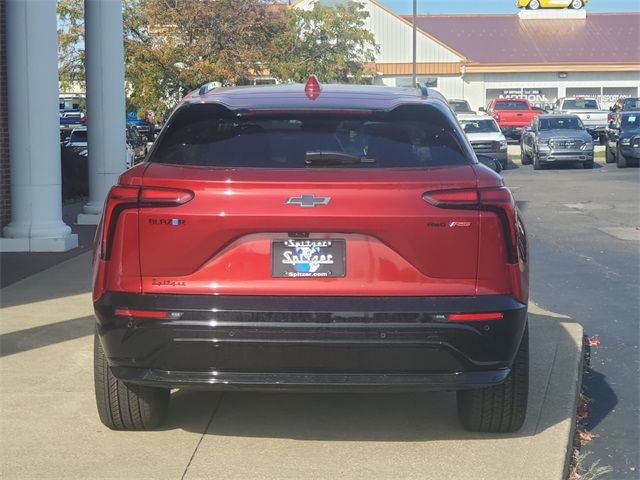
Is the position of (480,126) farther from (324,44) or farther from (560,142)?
(324,44)

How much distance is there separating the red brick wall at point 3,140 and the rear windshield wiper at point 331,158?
28.5 ft

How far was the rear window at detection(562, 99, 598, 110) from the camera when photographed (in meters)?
45.8

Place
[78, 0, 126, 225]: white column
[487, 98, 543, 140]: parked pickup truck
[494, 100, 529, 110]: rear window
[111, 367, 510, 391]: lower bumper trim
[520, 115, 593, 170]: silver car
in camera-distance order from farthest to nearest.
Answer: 1. [494, 100, 529, 110]: rear window
2. [487, 98, 543, 140]: parked pickup truck
3. [520, 115, 593, 170]: silver car
4. [78, 0, 126, 225]: white column
5. [111, 367, 510, 391]: lower bumper trim

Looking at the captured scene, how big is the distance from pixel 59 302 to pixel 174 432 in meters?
3.73

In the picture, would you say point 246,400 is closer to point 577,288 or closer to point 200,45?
point 577,288

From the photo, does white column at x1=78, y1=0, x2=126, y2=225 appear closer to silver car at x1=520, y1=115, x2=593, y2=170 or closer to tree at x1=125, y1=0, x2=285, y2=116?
tree at x1=125, y1=0, x2=285, y2=116

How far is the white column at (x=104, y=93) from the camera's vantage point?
14.4 metres

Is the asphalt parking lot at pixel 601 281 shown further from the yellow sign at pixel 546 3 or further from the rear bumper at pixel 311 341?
the yellow sign at pixel 546 3

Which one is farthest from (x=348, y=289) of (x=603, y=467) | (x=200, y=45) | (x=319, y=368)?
(x=200, y=45)

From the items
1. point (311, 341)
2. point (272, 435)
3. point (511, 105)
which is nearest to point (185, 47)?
point (511, 105)

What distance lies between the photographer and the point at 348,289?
4.60 m

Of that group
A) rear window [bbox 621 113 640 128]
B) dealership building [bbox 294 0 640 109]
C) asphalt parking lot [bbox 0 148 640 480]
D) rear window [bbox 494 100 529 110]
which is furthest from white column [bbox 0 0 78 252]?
dealership building [bbox 294 0 640 109]

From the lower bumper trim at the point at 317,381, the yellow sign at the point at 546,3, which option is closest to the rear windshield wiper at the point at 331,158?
the lower bumper trim at the point at 317,381

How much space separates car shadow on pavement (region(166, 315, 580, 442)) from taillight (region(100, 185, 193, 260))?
1.31m
